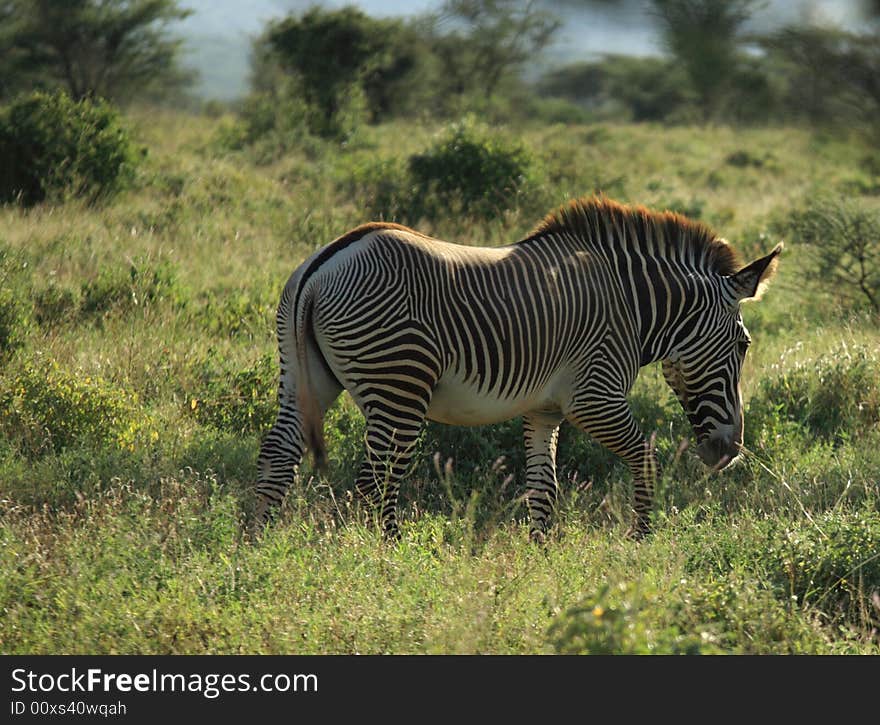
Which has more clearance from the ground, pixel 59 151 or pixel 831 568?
pixel 59 151

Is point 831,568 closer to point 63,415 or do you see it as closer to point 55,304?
point 63,415

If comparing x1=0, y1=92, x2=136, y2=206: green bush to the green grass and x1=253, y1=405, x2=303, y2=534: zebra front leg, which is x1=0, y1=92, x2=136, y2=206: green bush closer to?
the green grass

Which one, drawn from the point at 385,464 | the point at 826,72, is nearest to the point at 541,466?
the point at 385,464

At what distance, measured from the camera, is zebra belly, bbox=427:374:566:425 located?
5648 millimetres

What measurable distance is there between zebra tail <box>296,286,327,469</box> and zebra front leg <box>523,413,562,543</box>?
136cm

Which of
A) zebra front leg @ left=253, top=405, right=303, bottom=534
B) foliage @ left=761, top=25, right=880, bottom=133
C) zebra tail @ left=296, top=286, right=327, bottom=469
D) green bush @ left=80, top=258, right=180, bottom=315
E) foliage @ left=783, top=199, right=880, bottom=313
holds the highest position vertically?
foliage @ left=761, top=25, right=880, bottom=133

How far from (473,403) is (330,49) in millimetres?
17145

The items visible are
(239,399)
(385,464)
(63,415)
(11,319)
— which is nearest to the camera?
(385,464)

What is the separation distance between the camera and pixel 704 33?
2.93 metres

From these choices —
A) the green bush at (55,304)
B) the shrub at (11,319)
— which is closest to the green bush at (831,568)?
the shrub at (11,319)

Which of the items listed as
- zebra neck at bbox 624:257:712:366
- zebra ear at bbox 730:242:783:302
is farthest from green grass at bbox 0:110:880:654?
zebra ear at bbox 730:242:783:302

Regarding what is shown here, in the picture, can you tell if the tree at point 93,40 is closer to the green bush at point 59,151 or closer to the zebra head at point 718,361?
the green bush at point 59,151

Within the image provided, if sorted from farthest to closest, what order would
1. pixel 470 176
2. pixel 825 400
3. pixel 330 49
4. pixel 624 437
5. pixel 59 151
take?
pixel 330 49 < pixel 470 176 < pixel 59 151 < pixel 825 400 < pixel 624 437

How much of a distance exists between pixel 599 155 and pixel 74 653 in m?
17.0
